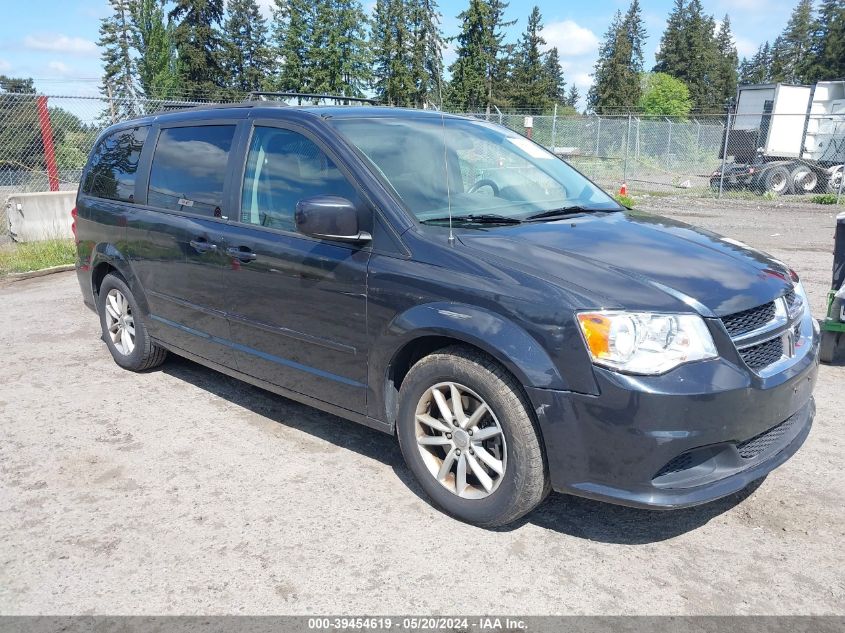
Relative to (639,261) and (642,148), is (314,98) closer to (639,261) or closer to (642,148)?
(639,261)

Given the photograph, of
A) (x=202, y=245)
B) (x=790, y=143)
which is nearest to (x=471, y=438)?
(x=202, y=245)

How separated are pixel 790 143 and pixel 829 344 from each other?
2008cm

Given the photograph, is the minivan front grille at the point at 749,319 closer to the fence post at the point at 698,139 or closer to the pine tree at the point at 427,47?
the pine tree at the point at 427,47

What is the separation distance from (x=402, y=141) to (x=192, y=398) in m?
2.38

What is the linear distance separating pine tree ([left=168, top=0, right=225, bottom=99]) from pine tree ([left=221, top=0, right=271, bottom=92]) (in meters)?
1.00

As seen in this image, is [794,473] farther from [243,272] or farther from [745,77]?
[745,77]

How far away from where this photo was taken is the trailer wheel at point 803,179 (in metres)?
21.9

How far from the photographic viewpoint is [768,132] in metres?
22.5

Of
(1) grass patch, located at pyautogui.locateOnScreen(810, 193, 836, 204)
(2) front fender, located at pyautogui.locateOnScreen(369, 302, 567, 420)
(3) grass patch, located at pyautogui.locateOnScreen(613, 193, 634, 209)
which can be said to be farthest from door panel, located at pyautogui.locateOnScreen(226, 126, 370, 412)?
(1) grass patch, located at pyautogui.locateOnScreen(810, 193, 836, 204)

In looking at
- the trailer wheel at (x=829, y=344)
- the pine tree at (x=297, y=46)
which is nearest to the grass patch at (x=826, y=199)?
the trailer wheel at (x=829, y=344)

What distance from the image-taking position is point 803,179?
22.0 metres

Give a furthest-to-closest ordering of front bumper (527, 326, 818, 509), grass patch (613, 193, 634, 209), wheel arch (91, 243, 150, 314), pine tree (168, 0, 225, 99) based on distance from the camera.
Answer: pine tree (168, 0, 225, 99) → wheel arch (91, 243, 150, 314) → grass patch (613, 193, 634, 209) → front bumper (527, 326, 818, 509)

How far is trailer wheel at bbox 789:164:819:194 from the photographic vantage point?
21.9 meters

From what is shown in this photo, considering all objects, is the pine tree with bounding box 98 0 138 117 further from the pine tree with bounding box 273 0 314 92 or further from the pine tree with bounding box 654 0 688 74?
the pine tree with bounding box 654 0 688 74
